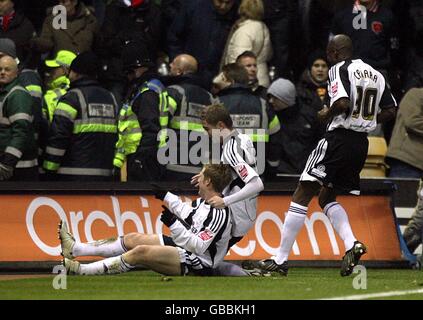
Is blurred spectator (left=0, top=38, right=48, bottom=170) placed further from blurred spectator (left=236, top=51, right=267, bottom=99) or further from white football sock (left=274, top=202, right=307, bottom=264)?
white football sock (left=274, top=202, right=307, bottom=264)

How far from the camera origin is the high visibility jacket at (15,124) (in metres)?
15.8

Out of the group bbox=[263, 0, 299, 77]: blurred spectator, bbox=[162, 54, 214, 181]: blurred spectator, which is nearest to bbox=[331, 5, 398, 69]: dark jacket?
bbox=[263, 0, 299, 77]: blurred spectator

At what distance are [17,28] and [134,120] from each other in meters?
3.08

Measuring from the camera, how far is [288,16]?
61.5ft

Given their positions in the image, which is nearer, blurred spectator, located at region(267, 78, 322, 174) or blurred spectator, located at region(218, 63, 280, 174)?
blurred spectator, located at region(218, 63, 280, 174)

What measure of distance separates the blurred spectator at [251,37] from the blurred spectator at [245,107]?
1448 mm

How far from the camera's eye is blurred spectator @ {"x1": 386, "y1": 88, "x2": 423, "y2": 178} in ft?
55.8

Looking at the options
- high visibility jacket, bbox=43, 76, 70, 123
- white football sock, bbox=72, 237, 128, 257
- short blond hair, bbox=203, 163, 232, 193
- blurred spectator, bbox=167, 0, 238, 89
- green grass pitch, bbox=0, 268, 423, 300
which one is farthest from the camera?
blurred spectator, bbox=167, 0, 238, 89

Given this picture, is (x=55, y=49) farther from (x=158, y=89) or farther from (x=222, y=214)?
(x=222, y=214)

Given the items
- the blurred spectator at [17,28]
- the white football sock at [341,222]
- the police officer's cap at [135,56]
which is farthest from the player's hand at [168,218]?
the blurred spectator at [17,28]

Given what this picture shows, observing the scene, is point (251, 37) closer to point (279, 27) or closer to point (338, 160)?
point (279, 27)

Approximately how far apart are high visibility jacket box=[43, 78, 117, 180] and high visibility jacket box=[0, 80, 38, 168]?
0.31m

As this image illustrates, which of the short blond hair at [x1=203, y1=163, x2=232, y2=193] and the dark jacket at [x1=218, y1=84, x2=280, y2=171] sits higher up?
the dark jacket at [x1=218, y1=84, x2=280, y2=171]
